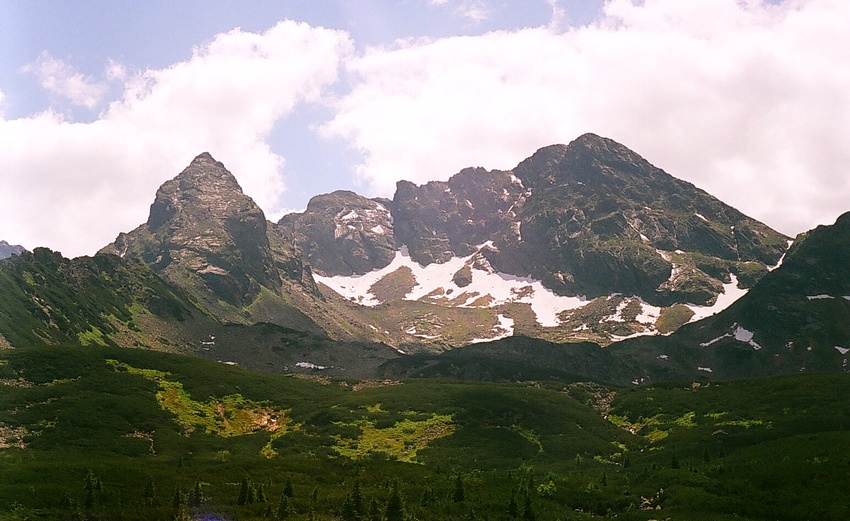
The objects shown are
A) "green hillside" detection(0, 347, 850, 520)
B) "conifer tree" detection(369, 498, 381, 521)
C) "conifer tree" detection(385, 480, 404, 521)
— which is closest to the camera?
"conifer tree" detection(369, 498, 381, 521)

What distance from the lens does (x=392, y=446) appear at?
9125cm

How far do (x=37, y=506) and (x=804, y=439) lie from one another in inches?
2637

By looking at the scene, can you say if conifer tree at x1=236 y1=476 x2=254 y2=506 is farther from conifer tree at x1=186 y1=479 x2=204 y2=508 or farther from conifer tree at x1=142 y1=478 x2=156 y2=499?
conifer tree at x1=142 y1=478 x2=156 y2=499

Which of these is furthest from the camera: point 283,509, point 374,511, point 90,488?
point 374,511

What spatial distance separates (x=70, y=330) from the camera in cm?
18312

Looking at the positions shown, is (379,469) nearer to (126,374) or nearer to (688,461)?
(688,461)

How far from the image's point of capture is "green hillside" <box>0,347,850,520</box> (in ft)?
137

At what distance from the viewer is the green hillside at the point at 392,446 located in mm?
41906

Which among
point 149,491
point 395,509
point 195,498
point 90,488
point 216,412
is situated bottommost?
point 395,509

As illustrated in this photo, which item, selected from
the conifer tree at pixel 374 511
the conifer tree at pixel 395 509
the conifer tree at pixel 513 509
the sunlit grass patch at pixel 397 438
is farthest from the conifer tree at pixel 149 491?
the sunlit grass patch at pixel 397 438

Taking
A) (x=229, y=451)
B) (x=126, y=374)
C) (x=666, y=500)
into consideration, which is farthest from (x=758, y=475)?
(x=126, y=374)

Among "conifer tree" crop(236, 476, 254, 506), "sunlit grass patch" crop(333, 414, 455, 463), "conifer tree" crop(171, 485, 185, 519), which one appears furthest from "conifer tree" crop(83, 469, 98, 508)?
"sunlit grass patch" crop(333, 414, 455, 463)

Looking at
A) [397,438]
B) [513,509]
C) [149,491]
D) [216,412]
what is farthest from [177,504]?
[216,412]

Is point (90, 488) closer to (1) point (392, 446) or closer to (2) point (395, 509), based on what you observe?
(2) point (395, 509)
